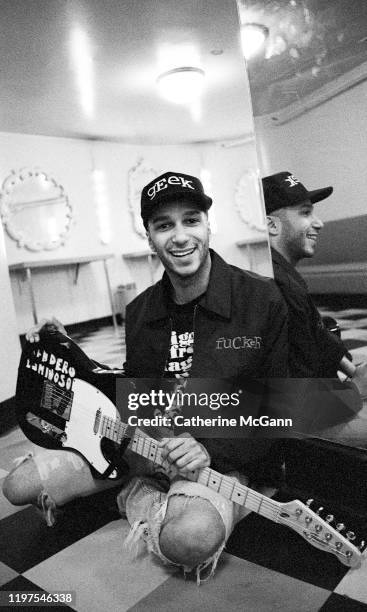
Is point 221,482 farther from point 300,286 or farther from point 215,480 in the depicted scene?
point 300,286

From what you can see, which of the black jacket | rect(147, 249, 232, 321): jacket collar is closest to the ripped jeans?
the black jacket

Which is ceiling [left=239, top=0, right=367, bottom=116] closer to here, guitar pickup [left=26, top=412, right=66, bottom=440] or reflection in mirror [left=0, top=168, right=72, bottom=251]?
guitar pickup [left=26, top=412, right=66, bottom=440]

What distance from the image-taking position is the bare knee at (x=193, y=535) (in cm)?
100

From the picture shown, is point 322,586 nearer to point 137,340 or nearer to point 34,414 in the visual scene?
point 137,340

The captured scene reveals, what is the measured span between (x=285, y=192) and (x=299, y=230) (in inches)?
4.2

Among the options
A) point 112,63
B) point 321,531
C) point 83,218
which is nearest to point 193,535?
point 321,531

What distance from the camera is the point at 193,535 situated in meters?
1.00

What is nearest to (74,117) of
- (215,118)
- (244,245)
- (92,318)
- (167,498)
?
(215,118)

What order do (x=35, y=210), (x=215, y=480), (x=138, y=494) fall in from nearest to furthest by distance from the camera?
(x=215, y=480) → (x=138, y=494) → (x=35, y=210)

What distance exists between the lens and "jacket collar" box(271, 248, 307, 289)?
4.02 ft

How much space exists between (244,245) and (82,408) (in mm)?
6452

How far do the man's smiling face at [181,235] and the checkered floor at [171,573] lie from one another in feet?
1.33

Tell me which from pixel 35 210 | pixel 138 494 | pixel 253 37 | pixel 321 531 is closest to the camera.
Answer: pixel 321 531

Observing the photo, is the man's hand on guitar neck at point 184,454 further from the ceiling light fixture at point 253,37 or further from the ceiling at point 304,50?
the ceiling light fixture at point 253,37
